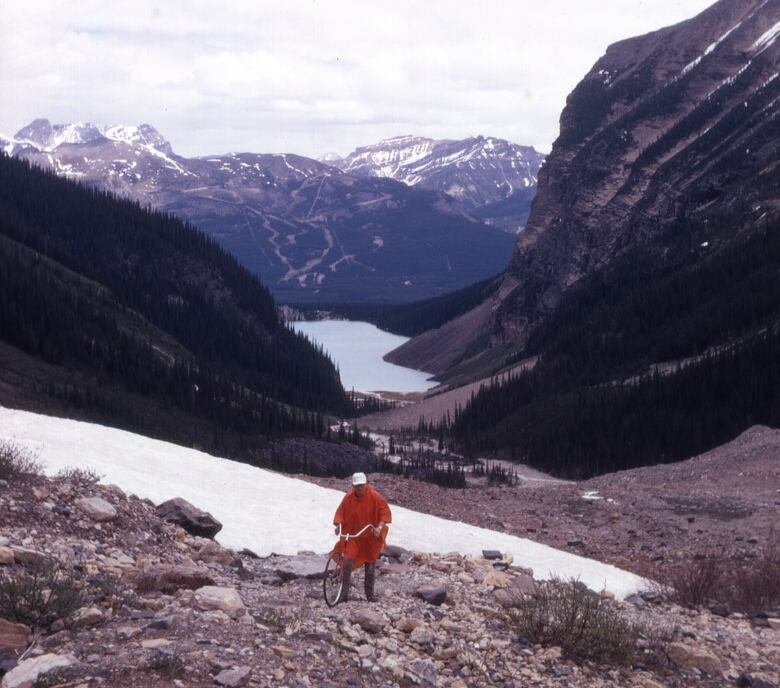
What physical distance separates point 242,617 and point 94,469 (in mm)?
A: 11311

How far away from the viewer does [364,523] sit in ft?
51.0

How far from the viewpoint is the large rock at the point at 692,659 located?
49.4 feet

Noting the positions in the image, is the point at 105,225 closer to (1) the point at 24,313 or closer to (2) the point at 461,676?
(1) the point at 24,313

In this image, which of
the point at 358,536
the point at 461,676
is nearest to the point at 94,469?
the point at 358,536

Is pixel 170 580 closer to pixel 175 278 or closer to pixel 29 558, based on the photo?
pixel 29 558

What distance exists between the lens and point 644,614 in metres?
18.5

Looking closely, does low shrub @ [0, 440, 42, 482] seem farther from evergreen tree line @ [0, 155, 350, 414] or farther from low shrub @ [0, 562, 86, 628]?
evergreen tree line @ [0, 155, 350, 414]

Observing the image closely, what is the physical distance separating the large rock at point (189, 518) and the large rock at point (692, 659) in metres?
9.95

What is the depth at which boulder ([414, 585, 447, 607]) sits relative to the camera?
51.4ft

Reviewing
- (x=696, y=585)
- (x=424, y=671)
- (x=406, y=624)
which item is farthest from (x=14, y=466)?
(x=696, y=585)

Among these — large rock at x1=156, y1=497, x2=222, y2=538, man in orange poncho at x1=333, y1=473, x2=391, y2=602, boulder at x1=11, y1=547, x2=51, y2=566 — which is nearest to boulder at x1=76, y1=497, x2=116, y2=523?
large rock at x1=156, y1=497, x2=222, y2=538

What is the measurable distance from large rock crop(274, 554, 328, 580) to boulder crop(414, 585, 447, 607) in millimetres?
2336

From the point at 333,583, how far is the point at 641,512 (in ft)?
66.1

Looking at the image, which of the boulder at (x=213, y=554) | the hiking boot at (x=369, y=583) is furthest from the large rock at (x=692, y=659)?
the boulder at (x=213, y=554)
